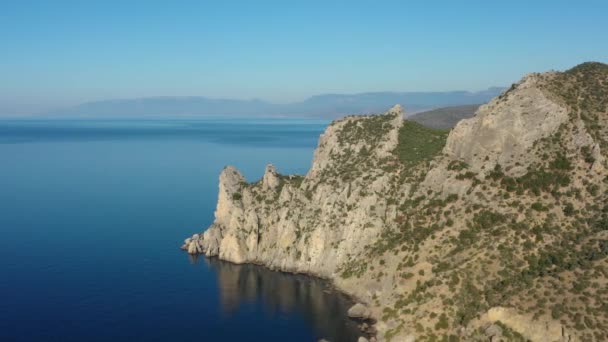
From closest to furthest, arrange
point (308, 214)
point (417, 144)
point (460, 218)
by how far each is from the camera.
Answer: point (460, 218), point (308, 214), point (417, 144)

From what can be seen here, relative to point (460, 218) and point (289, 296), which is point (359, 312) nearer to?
point (289, 296)

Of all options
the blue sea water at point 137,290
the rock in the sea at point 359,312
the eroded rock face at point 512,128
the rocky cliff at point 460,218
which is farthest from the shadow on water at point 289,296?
the eroded rock face at point 512,128

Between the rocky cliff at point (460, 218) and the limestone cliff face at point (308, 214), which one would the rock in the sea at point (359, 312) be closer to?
the rocky cliff at point (460, 218)

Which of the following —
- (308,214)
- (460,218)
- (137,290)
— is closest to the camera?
(460,218)

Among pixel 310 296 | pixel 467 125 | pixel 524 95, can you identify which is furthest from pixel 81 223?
pixel 524 95

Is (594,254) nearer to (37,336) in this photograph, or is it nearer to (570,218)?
(570,218)

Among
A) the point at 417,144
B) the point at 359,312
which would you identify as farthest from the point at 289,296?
the point at 417,144
